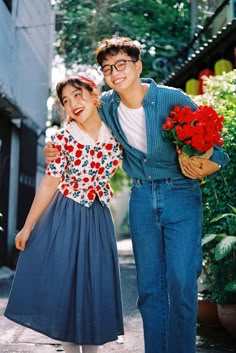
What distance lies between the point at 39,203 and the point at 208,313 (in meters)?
2.75

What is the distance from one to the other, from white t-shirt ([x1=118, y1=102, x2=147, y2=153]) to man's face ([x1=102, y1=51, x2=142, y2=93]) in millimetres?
149

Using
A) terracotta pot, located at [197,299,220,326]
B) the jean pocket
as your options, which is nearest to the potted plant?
terracotta pot, located at [197,299,220,326]

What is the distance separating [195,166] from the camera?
3189 millimetres

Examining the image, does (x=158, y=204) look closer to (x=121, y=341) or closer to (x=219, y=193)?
(x=121, y=341)

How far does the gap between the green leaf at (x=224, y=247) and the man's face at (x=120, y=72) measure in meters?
1.69

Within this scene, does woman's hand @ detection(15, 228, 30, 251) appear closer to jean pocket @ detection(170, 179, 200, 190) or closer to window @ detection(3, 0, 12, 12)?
jean pocket @ detection(170, 179, 200, 190)

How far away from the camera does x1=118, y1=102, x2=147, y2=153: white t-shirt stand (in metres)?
3.42

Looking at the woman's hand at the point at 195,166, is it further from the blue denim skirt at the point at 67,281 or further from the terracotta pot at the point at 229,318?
the terracotta pot at the point at 229,318

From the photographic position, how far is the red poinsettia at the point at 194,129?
10.0ft

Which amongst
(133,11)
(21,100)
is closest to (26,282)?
(21,100)

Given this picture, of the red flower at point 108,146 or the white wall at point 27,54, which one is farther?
the white wall at point 27,54

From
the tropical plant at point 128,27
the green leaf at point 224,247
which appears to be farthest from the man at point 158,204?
the tropical plant at point 128,27

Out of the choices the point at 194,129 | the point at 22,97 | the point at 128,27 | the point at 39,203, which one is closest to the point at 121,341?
the point at 39,203

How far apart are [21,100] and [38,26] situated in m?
1.40
